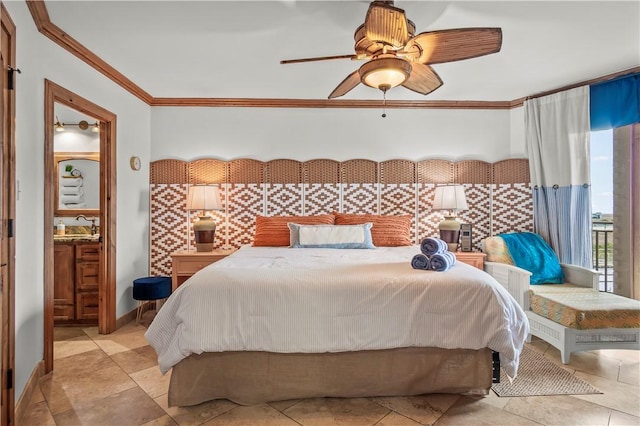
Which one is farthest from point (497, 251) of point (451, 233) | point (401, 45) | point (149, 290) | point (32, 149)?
point (32, 149)

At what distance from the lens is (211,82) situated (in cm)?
363

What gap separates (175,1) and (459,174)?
350 cm

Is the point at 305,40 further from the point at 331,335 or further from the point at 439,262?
the point at 331,335

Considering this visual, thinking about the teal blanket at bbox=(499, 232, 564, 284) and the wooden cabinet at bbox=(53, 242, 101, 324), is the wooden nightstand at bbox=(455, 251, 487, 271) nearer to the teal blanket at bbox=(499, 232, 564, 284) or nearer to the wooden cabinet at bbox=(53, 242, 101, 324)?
the teal blanket at bbox=(499, 232, 564, 284)

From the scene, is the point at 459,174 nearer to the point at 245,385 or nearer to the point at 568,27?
the point at 568,27

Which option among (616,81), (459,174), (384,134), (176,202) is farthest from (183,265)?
(616,81)

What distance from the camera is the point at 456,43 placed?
78.7 inches

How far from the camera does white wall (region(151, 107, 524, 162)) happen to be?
422 centimetres

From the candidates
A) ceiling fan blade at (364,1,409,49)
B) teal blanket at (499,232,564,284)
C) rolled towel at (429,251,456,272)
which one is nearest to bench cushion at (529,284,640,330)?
teal blanket at (499,232,564,284)

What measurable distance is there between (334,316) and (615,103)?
369 centimetres

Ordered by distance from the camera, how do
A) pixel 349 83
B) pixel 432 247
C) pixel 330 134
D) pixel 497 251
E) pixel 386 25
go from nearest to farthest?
pixel 386 25
pixel 432 247
pixel 349 83
pixel 497 251
pixel 330 134

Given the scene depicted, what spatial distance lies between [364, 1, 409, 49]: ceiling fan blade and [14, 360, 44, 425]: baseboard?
2.94m

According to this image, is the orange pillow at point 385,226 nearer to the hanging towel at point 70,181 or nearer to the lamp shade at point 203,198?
the lamp shade at point 203,198

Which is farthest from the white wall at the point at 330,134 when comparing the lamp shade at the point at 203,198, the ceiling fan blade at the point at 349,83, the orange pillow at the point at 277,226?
the ceiling fan blade at the point at 349,83
